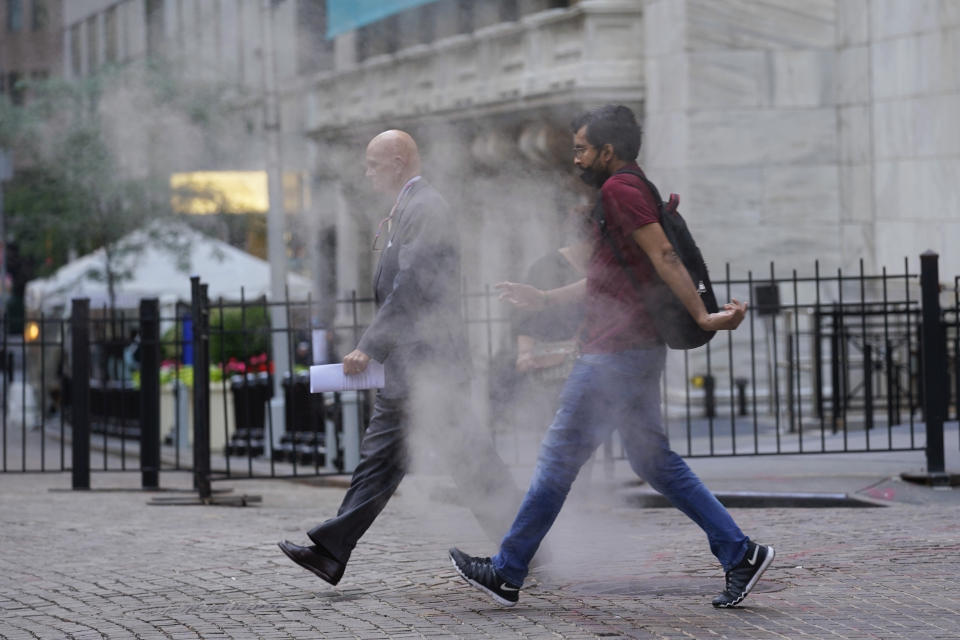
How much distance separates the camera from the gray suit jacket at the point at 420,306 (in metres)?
5.53

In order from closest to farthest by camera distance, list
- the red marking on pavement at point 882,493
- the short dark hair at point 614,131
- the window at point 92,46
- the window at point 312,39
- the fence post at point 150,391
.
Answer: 1. the short dark hair at point 614,131
2. the red marking on pavement at point 882,493
3. the fence post at point 150,391
4. the window at point 312,39
5. the window at point 92,46

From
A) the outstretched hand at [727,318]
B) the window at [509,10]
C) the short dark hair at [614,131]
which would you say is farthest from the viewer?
the window at [509,10]

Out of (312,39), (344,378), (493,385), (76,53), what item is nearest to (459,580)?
(344,378)

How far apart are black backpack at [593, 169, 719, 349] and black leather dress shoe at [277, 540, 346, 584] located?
1.37 meters

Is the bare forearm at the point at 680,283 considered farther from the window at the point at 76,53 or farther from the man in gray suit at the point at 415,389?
the window at the point at 76,53

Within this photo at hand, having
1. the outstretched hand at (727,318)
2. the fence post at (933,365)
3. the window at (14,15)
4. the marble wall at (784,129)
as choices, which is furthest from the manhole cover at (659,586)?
the window at (14,15)

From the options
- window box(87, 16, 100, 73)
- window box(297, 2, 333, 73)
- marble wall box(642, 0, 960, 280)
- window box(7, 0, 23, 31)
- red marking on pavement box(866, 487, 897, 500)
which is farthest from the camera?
window box(7, 0, 23, 31)

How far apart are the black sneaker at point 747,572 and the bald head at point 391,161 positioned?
1780 mm

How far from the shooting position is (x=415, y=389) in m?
5.54

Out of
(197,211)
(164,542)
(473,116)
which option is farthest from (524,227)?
(197,211)

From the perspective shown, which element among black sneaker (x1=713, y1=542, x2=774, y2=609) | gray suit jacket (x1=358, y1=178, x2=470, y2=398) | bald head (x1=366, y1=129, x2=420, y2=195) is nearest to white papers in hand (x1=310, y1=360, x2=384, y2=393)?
gray suit jacket (x1=358, y1=178, x2=470, y2=398)

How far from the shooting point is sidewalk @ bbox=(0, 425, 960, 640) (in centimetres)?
505

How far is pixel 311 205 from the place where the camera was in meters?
15.4

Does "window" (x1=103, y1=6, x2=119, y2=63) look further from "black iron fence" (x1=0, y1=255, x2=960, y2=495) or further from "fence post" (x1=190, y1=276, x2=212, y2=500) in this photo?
"fence post" (x1=190, y1=276, x2=212, y2=500)
